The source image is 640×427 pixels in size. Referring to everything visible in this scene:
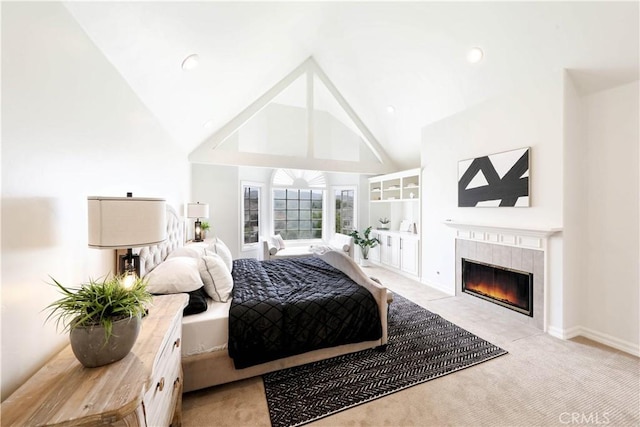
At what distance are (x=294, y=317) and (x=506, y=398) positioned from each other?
5.48ft

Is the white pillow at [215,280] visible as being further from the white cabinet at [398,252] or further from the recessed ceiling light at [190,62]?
the white cabinet at [398,252]

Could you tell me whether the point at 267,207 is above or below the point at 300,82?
below

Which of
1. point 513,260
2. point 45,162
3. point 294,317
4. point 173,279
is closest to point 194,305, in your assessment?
point 173,279

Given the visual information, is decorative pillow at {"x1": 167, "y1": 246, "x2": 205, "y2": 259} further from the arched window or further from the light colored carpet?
the arched window

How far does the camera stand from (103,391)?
0.86 metres

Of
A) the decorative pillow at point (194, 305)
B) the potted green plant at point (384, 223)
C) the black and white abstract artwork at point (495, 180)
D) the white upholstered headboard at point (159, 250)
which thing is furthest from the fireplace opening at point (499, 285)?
the white upholstered headboard at point (159, 250)

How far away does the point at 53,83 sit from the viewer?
113cm

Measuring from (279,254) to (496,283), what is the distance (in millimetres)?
3661

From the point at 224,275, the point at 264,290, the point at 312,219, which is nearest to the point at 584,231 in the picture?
the point at 264,290

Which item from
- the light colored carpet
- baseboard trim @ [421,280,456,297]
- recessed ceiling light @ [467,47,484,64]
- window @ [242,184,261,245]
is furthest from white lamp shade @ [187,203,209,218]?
recessed ceiling light @ [467,47,484,64]

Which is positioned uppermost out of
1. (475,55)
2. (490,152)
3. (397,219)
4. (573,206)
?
(475,55)

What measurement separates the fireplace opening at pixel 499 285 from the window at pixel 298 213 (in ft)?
12.6

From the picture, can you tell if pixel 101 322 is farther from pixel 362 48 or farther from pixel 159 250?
pixel 362 48

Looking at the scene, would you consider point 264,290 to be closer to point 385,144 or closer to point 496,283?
point 496,283
